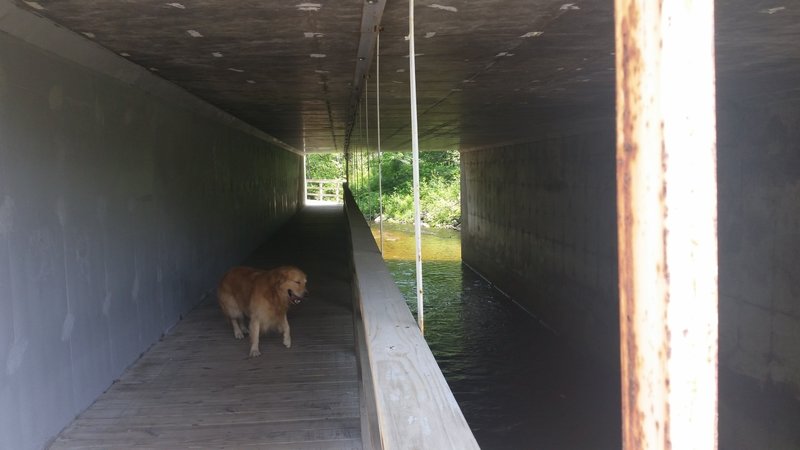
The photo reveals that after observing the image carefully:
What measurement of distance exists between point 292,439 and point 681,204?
357cm

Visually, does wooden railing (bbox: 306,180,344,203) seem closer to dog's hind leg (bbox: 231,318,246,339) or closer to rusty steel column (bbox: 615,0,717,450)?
dog's hind leg (bbox: 231,318,246,339)

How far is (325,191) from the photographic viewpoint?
123 feet

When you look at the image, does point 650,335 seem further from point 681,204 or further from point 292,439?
point 292,439

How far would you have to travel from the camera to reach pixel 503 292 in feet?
58.5

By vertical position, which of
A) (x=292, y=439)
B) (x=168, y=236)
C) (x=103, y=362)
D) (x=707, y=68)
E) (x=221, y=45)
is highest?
(x=221, y=45)

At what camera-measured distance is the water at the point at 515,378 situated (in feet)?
29.0

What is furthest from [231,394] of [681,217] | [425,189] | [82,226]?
[425,189]

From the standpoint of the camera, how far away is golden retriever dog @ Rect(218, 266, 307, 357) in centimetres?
561

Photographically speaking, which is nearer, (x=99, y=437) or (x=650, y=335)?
(x=650, y=335)

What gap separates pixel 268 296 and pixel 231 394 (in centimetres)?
111

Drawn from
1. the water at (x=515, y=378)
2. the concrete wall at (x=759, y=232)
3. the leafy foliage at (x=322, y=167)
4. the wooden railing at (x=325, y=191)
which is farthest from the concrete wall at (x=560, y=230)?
the leafy foliage at (x=322, y=167)

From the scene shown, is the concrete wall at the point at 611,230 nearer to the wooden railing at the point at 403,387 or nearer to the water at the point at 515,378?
the water at the point at 515,378

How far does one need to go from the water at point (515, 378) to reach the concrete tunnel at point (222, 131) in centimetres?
96

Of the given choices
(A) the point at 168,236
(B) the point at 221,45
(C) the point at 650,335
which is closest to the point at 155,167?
(A) the point at 168,236
